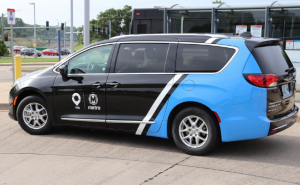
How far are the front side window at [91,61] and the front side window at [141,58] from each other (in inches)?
10.4

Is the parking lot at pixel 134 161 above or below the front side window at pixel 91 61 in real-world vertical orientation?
below

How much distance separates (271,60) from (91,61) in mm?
2731

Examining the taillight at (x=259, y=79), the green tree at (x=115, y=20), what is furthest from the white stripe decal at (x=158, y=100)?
the green tree at (x=115, y=20)

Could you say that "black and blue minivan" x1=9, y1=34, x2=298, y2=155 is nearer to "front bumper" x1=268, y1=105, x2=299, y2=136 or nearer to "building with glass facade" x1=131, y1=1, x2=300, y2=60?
"front bumper" x1=268, y1=105, x2=299, y2=136

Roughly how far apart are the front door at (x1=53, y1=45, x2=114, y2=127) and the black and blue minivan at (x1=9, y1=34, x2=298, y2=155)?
2cm

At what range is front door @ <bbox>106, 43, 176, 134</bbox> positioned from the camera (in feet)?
17.5

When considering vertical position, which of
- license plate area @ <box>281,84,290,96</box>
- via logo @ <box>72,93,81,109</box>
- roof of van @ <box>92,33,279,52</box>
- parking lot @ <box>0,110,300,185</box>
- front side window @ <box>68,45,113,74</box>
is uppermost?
roof of van @ <box>92,33,279,52</box>

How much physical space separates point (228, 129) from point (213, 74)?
2.48ft

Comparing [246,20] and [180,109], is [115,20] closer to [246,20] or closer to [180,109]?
[246,20]

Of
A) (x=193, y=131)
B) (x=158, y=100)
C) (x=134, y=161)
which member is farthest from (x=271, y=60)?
(x=134, y=161)

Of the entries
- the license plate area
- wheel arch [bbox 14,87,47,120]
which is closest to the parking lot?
wheel arch [bbox 14,87,47,120]

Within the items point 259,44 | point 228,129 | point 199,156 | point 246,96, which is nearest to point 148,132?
point 199,156

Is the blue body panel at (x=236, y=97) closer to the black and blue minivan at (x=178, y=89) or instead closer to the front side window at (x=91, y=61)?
the black and blue minivan at (x=178, y=89)

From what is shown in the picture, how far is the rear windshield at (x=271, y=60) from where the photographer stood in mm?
4914
